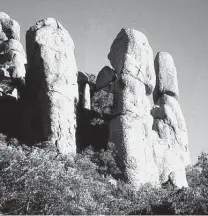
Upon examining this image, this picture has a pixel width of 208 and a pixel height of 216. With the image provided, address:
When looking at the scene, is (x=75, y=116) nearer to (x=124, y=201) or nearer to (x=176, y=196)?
(x=124, y=201)

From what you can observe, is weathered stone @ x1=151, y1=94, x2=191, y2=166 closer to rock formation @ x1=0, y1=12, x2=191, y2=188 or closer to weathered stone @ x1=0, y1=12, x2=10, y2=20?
rock formation @ x1=0, y1=12, x2=191, y2=188

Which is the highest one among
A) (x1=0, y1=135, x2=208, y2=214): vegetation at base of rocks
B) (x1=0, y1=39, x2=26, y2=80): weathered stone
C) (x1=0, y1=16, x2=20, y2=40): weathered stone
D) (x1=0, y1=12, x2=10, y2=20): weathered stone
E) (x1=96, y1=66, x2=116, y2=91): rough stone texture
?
(x1=0, y1=12, x2=10, y2=20): weathered stone

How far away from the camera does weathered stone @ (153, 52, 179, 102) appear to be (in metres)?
33.4

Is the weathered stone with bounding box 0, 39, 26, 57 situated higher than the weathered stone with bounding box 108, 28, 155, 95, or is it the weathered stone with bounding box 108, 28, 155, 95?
the weathered stone with bounding box 0, 39, 26, 57

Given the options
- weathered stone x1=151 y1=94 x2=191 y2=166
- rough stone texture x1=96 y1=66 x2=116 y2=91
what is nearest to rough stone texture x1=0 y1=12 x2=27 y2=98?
rough stone texture x1=96 y1=66 x2=116 y2=91

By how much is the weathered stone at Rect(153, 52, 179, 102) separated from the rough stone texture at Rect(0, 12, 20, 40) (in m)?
18.1

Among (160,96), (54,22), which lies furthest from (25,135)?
(160,96)

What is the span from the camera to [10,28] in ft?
137

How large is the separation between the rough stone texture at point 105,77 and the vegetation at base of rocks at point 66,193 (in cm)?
1077

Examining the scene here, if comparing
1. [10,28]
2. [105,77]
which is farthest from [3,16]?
[105,77]

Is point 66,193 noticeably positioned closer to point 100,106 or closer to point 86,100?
point 86,100

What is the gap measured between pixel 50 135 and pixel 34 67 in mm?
6365

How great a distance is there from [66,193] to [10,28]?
102ft

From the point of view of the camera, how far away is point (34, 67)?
86.9 ft
